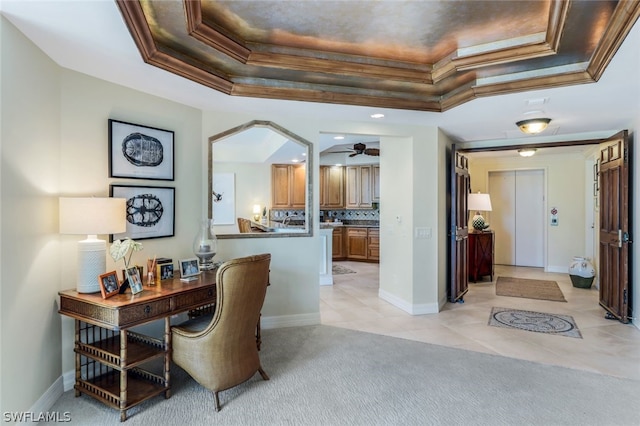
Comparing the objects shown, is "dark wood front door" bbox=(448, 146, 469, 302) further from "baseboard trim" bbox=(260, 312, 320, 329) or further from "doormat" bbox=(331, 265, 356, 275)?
"doormat" bbox=(331, 265, 356, 275)

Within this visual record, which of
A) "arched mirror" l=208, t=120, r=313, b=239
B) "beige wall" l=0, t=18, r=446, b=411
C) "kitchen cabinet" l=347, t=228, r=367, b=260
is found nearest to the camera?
"beige wall" l=0, t=18, r=446, b=411

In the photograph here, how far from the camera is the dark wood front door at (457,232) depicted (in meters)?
4.78

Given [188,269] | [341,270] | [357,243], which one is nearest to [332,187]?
[357,243]

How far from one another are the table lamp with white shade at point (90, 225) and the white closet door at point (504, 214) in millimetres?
7365

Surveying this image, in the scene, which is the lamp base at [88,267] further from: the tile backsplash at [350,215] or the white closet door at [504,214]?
the white closet door at [504,214]

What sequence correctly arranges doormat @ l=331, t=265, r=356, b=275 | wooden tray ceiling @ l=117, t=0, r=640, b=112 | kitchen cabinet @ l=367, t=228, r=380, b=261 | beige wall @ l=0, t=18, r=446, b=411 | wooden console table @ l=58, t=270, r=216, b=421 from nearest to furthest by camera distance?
beige wall @ l=0, t=18, r=446, b=411 < wooden tray ceiling @ l=117, t=0, r=640, b=112 < wooden console table @ l=58, t=270, r=216, b=421 < doormat @ l=331, t=265, r=356, b=275 < kitchen cabinet @ l=367, t=228, r=380, b=261

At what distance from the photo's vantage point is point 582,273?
18.5 ft

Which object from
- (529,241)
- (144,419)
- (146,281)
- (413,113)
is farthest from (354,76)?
(529,241)

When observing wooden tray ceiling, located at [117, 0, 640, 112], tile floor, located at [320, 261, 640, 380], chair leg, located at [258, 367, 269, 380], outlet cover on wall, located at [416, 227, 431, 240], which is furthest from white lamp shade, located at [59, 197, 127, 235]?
outlet cover on wall, located at [416, 227, 431, 240]

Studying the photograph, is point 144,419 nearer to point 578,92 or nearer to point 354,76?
point 354,76

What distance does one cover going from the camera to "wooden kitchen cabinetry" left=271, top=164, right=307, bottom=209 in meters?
7.89

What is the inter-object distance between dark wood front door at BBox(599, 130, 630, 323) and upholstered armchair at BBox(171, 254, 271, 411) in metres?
4.00

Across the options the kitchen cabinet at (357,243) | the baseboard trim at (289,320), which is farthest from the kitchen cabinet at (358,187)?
the baseboard trim at (289,320)

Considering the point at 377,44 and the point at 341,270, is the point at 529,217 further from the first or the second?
the point at 377,44
